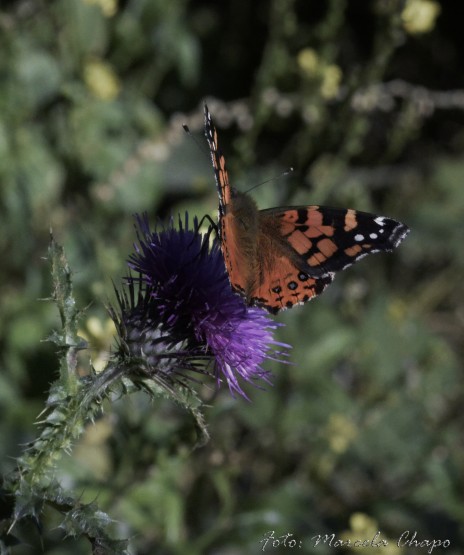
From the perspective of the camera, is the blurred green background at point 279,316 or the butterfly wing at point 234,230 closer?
the butterfly wing at point 234,230

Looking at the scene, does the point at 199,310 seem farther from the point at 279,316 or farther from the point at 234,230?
the point at 279,316

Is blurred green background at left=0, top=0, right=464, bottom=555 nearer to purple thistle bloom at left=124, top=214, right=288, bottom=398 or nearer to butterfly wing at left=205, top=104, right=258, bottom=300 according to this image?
purple thistle bloom at left=124, top=214, right=288, bottom=398

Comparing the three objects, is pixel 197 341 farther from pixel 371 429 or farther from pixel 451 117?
pixel 451 117

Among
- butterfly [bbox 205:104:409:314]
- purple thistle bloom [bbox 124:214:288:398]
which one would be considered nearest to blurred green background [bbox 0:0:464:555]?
purple thistle bloom [bbox 124:214:288:398]

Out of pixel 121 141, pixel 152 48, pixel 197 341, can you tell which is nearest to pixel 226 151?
pixel 152 48

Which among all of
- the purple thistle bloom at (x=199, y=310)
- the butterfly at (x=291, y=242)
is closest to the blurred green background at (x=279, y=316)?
the purple thistle bloom at (x=199, y=310)

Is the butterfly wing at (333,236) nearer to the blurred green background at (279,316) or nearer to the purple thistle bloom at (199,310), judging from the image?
the purple thistle bloom at (199,310)
